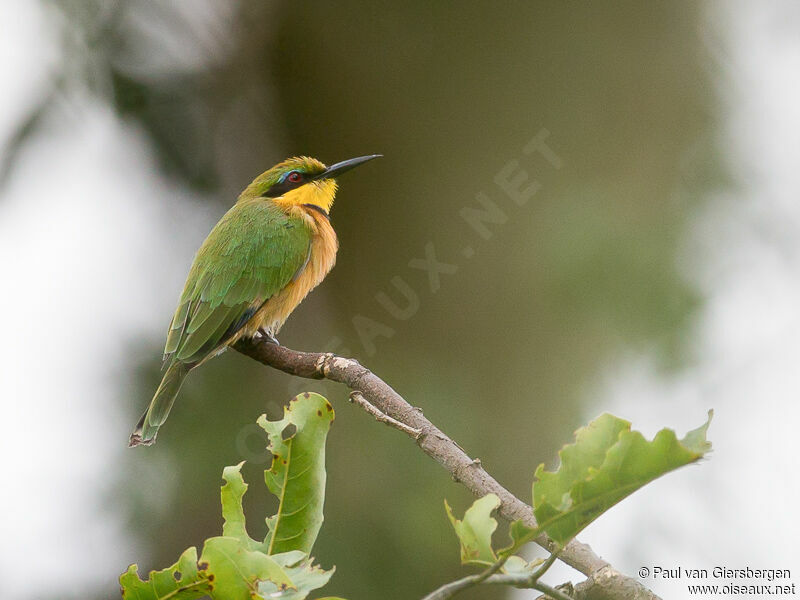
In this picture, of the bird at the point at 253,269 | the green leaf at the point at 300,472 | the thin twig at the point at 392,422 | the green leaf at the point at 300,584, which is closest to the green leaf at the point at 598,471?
the green leaf at the point at 300,584

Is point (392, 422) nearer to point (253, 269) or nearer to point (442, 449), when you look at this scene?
point (442, 449)

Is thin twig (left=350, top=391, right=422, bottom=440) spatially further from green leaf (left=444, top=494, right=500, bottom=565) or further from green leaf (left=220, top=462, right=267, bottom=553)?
green leaf (left=444, top=494, right=500, bottom=565)

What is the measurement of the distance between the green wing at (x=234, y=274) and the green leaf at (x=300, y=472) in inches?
80.8

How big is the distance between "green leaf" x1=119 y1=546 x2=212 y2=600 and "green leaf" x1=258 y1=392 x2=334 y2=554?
19cm

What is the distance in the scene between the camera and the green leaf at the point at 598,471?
1.04 m

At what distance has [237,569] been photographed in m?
1.16

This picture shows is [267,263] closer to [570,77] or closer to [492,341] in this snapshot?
[492,341]

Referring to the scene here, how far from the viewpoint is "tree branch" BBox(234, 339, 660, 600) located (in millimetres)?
1251

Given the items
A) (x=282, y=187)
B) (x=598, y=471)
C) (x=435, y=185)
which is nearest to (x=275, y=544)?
(x=598, y=471)

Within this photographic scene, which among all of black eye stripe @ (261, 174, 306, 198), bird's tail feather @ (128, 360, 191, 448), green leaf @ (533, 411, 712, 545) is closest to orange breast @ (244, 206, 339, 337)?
black eye stripe @ (261, 174, 306, 198)

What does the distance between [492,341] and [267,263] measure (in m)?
1.53

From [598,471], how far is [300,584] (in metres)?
0.41

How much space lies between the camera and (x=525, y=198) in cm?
509

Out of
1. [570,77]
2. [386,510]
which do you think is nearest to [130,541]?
[386,510]
